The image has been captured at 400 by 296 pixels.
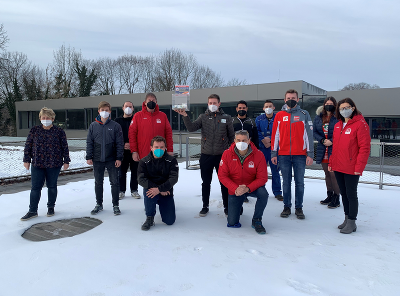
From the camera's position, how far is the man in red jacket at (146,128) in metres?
4.64

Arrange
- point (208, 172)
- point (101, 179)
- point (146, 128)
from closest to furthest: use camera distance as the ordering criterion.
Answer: point (208, 172)
point (101, 179)
point (146, 128)

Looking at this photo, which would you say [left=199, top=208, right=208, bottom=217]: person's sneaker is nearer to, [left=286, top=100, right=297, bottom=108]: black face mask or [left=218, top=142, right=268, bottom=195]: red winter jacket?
[left=218, top=142, right=268, bottom=195]: red winter jacket

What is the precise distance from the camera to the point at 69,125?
25750mm

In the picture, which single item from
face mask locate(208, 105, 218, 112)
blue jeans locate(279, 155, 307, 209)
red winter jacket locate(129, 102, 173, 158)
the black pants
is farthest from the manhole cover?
blue jeans locate(279, 155, 307, 209)

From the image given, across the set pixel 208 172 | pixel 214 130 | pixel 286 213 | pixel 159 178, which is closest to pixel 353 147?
pixel 286 213

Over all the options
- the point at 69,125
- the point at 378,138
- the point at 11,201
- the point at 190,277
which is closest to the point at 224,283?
the point at 190,277

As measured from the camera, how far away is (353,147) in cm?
350

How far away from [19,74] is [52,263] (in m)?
41.4

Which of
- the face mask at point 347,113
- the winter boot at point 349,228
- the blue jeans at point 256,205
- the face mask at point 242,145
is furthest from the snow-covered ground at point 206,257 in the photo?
the face mask at point 347,113

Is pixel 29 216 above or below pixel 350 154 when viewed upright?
below

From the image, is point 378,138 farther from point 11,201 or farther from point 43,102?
point 43,102

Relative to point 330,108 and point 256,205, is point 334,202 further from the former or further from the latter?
point 256,205

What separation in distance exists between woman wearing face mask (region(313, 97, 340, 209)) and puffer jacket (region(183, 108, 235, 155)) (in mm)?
1610

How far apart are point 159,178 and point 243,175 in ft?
3.65
